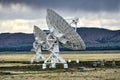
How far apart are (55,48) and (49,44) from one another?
2125 mm

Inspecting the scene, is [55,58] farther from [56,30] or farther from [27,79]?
[27,79]

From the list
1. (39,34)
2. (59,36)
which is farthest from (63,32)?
(39,34)

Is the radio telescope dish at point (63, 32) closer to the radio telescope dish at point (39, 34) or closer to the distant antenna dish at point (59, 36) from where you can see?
the distant antenna dish at point (59, 36)

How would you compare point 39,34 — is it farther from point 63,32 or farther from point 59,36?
point 63,32

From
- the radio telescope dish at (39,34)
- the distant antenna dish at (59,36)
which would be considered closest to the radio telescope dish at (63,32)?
the distant antenna dish at (59,36)

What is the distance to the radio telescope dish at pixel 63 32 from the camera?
10116 centimetres

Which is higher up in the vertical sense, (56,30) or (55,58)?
(56,30)

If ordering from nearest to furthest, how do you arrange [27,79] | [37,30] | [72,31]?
[27,79]
[72,31]
[37,30]

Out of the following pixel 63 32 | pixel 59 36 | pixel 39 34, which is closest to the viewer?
pixel 63 32

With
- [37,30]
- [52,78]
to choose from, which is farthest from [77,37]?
[37,30]

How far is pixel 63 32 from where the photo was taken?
4122 inches

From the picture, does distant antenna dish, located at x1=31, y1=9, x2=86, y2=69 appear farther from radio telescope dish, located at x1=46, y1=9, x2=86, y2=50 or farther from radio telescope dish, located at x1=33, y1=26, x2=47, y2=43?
radio telescope dish, located at x1=33, y1=26, x2=47, y2=43

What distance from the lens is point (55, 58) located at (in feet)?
370

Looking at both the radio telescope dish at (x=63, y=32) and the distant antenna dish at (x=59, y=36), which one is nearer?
the radio telescope dish at (x=63, y=32)
